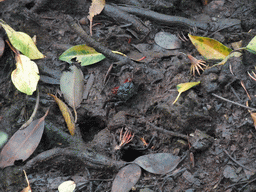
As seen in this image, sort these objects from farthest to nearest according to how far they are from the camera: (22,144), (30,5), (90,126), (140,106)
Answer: (30,5) → (90,126) → (140,106) → (22,144)

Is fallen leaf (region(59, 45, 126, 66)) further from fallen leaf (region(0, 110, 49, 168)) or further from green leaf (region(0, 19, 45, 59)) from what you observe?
fallen leaf (region(0, 110, 49, 168))

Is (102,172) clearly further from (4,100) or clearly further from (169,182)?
(4,100)

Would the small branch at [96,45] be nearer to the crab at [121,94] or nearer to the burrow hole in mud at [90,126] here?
the crab at [121,94]

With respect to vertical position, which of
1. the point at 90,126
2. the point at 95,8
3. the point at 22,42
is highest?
the point at 95,8

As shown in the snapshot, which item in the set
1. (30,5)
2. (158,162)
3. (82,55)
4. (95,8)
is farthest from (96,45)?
(158,162)

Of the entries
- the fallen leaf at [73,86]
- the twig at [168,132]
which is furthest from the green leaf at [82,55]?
the twig at [168,132]

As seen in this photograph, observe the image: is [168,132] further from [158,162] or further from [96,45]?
[96,45]
